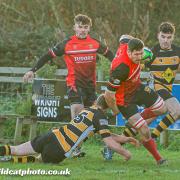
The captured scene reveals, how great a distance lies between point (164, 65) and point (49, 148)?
9.51 ft

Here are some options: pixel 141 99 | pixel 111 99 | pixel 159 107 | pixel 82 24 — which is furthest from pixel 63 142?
pixel 82 24

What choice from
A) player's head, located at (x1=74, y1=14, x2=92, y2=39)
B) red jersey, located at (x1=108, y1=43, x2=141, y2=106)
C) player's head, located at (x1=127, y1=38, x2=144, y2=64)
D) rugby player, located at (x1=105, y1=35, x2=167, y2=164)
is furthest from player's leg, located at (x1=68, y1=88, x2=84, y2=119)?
player's head, located at (x1=127, y1=38, x2=144, y2=64)

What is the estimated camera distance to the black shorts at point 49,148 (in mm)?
10047

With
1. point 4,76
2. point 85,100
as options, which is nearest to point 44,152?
point 85,100

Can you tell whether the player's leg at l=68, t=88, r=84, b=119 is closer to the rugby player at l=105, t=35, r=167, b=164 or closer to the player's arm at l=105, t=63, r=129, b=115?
the rugby player at l=105, t=35, r=167, b=164

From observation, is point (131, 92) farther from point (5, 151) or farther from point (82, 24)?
point (5, 151)

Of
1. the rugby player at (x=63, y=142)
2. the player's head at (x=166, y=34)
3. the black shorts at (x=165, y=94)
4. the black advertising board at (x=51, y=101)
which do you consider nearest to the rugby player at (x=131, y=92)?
the rugby player at (x=63, y=142)

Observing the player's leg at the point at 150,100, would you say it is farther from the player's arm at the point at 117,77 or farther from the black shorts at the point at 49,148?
the black shorts at the point at 49,148

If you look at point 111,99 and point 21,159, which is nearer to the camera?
point 21,159

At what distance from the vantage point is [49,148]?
10.0m

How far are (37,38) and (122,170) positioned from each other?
38.2 ft

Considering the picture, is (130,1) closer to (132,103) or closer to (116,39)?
(116,39)

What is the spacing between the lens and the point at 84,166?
10.3 metres

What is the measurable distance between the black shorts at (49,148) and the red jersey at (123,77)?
1.07m
